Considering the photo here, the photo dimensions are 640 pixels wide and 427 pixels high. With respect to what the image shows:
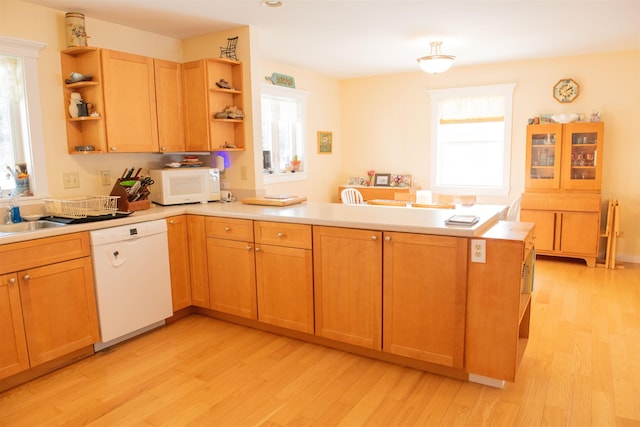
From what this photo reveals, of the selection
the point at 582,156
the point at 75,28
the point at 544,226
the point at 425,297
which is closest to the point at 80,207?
the point at 75,28

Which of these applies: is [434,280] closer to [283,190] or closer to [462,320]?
[462,320]

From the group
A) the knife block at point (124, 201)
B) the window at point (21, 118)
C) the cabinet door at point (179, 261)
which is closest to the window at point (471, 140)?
the cabinet door at point (179, 261)

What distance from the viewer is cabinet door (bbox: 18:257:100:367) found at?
2551 millimetres

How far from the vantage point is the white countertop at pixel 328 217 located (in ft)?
8.14

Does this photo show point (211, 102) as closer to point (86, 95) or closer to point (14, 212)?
point (86, 95)

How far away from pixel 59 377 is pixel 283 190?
351 centimetres

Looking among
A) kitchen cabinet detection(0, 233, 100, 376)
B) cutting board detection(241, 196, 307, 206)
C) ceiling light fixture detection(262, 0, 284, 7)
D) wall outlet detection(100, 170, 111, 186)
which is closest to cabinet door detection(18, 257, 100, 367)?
kitchen cabinet detection(0, 233, 100, 376)

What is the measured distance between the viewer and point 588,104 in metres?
5.17

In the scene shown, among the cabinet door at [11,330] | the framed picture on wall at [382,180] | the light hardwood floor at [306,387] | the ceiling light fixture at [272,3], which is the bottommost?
the light hardwood floor at [306,387]

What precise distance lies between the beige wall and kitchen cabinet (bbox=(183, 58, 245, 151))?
10.2 ft

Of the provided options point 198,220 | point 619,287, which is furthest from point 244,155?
point 619,287

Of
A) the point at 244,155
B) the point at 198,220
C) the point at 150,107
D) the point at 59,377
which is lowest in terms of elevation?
the point at 59,377

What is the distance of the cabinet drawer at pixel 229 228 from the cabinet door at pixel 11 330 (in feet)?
4.24

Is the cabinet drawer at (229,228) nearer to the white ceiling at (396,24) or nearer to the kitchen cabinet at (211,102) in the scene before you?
the kitchen cabinet at (211,102)
